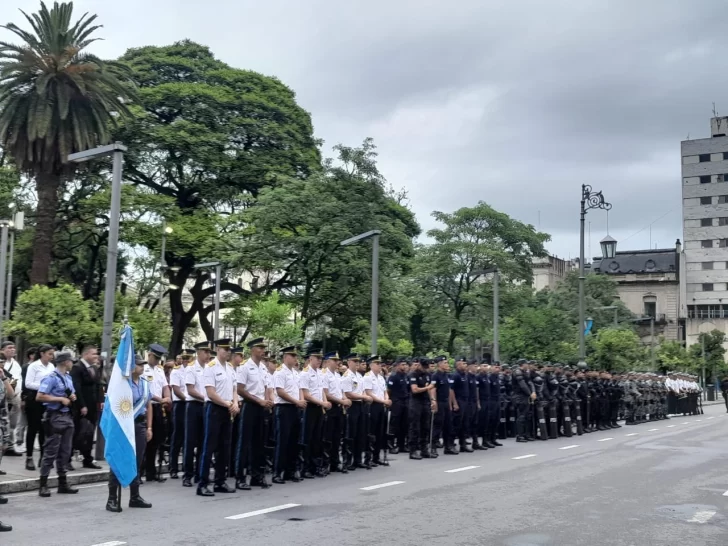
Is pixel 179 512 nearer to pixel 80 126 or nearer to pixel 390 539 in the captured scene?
pixel 390 539

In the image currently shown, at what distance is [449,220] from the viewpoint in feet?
181

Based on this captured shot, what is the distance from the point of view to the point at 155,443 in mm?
13008

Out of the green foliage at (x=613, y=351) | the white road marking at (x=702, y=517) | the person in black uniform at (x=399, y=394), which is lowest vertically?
the white road marking at (x=702, y=517)

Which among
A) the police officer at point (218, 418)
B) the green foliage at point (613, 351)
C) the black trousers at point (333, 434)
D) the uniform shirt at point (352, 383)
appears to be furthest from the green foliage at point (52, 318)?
the green foliage at point (613, 351)

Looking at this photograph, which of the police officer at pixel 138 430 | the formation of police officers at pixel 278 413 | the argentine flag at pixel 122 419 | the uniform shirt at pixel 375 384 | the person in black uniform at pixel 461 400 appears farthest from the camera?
the person in black uniform at pixel 461 400

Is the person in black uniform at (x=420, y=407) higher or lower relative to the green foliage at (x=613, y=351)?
lower

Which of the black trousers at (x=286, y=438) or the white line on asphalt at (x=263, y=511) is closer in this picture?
the white line on asphalt at (x=263, y=511)

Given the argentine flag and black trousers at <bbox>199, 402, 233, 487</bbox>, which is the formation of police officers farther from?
the argentine flag

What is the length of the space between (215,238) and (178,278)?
17.3 feet

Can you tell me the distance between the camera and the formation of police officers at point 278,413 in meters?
11.0

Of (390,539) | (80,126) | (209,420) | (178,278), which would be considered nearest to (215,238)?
(178,278)

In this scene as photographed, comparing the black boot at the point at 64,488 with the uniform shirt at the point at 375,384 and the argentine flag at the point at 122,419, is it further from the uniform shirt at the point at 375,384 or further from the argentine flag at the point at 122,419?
the uniform shirt at the point at 375,384

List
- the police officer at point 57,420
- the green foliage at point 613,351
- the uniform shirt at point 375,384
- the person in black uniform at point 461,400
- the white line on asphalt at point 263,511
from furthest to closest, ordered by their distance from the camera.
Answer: the green foliage at point 613,351 → the person in black uniform at point 461,400 → the uniform shirt at point 375,384 → the police officer at point 57,420 → the white line on asphalt at point 263,511

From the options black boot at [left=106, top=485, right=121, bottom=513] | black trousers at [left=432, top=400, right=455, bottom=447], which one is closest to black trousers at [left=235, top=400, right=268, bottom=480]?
black boot at [left=106, top=485, right=121, bottom=513]
